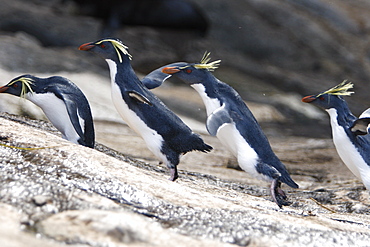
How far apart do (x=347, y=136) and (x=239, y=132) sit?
0.98 meters

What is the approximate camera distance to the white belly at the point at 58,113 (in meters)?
3.67

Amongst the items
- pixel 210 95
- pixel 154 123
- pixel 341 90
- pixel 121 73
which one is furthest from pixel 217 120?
pixel 341 90

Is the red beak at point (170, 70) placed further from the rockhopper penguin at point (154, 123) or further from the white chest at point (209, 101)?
the rockhopper penguin at point (154, 123)

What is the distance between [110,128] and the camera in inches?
243

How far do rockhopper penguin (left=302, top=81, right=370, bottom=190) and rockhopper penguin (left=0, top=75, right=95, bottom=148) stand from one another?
1632 mm

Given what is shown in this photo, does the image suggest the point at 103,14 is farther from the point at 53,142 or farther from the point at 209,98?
the point at 53,142

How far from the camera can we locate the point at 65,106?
366 centimetres

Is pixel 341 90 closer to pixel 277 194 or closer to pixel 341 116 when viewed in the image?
pixel 341 116

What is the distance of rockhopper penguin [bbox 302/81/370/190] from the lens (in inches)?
160

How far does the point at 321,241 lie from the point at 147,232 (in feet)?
2.47

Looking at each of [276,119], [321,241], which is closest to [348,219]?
[321,241]

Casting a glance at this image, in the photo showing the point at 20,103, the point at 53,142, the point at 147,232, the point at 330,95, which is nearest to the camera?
the point at 147,232

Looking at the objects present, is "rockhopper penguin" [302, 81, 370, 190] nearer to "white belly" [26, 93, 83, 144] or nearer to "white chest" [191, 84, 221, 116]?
"white chest" [191, 84, 221, 116]

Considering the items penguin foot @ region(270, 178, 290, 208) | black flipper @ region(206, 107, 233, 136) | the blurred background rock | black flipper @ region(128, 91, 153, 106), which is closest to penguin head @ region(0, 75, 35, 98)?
black flipper @ region(128, 91, 153, 106)
